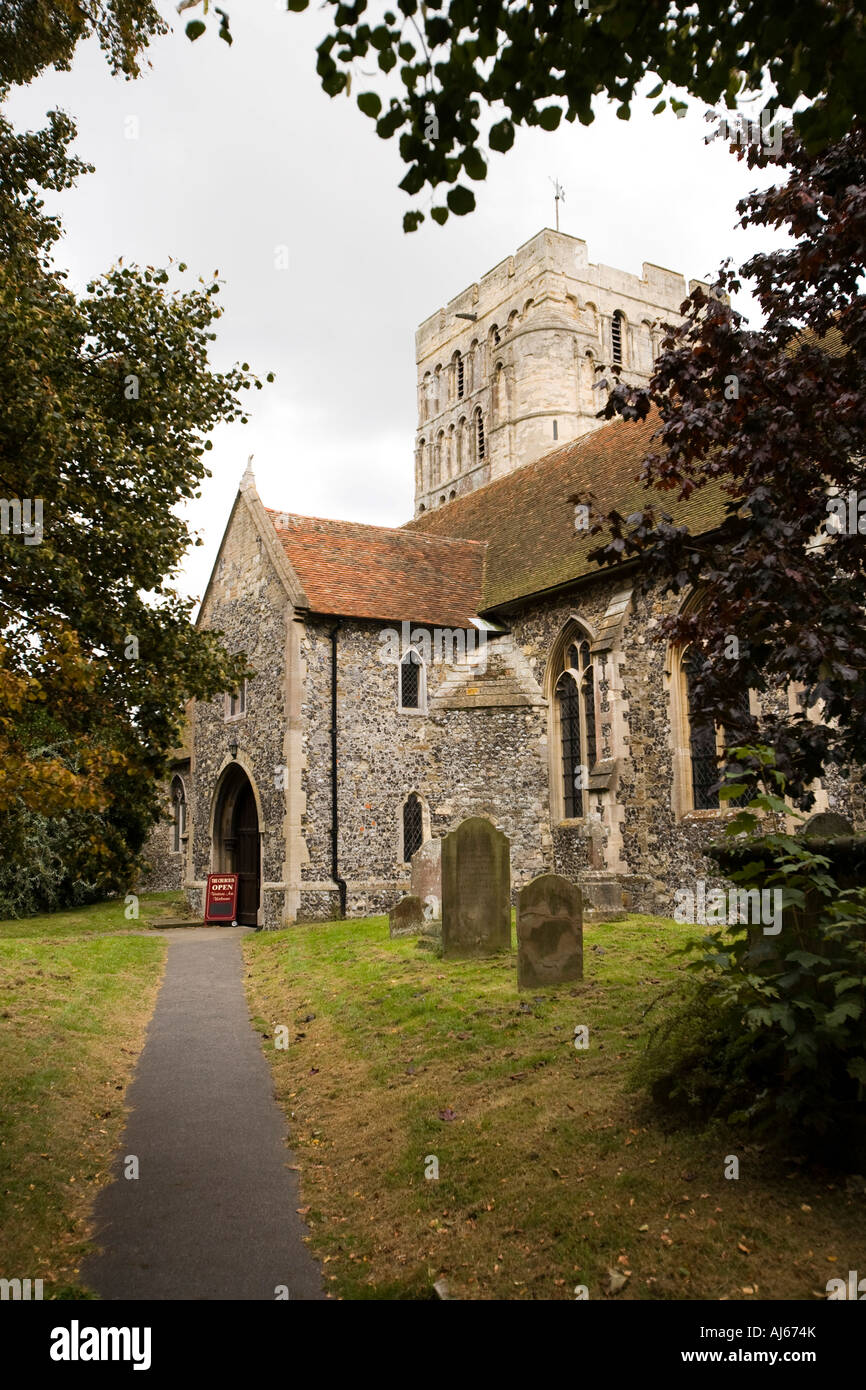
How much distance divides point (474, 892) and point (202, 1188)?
6.00m

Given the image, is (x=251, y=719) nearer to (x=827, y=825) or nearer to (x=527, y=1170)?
(x=827, y=825)

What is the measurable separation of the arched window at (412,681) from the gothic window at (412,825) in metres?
1.87

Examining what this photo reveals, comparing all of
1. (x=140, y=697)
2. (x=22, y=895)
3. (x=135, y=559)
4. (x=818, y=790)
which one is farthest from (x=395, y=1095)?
Answer: (x=22, y=895)

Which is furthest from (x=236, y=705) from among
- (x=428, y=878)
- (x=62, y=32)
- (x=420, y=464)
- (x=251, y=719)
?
(x=420, y=464)

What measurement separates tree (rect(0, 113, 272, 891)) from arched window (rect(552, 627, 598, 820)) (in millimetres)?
8403

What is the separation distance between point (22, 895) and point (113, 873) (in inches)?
621

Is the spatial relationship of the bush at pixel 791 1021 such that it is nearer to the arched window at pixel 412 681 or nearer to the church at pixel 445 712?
the church at pixel 445 712

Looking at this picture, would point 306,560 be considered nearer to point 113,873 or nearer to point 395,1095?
point 113,873

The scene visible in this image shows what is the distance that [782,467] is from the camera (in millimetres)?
5570

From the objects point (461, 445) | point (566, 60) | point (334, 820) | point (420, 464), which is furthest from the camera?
point (420, 464)

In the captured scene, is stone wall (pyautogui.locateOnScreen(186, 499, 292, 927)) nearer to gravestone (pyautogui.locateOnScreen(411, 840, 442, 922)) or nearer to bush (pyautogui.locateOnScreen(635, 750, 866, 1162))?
gravestone (pyautogui.locateOnScreen(411, 840, 442, 922))

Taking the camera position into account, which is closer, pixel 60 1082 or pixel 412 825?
pixel 60 1082

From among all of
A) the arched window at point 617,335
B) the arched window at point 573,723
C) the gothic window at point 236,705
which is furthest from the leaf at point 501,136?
the arched window at point 617,335

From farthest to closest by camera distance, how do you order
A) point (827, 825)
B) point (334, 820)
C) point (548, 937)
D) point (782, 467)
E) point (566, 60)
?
point (334, 820) < point (548, 937) < point (827, 825) < point (782, 467) < point (566, 60)
